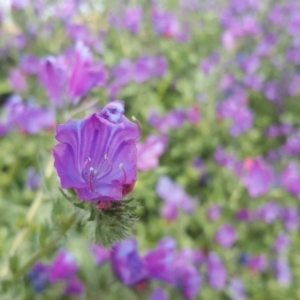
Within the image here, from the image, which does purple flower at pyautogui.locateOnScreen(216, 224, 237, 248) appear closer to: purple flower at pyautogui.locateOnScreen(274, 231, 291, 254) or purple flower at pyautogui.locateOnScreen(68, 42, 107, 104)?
purple flower at pyautogui.locateOnScreen(274, 231, 291, 254)

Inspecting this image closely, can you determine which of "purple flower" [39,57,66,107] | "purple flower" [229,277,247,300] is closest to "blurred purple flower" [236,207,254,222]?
"purple flower" [229,277,247,300]

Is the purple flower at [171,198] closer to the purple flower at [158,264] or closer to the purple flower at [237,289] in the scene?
the purple flower at [237,289]

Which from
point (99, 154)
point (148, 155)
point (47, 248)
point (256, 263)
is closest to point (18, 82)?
point (256, 263)

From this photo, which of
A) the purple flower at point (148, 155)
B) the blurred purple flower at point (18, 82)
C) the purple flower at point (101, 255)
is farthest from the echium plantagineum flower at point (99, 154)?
the blurred purple flower at point (18, 82)

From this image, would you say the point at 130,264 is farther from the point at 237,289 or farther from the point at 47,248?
the point at 237,289

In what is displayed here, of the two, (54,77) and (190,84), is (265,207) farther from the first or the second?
(54,77)

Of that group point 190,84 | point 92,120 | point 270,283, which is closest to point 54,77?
point 92,120

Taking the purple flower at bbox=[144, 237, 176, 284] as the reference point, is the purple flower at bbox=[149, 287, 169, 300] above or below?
below
